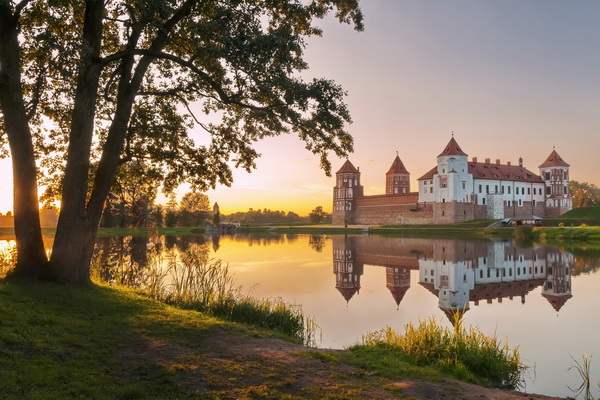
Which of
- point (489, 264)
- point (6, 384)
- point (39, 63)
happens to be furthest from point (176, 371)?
point (489, 264)

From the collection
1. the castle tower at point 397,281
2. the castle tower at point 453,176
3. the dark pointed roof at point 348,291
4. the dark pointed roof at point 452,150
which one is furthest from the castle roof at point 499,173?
the dark pointed roof at point 348,291

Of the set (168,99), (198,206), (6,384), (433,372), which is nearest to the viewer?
(6,384)

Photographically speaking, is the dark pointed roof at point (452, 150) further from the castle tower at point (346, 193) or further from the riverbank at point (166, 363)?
the riverbank at point (166, 363)

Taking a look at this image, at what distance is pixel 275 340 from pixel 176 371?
249 centimetres

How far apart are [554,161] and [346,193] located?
40.9 metres

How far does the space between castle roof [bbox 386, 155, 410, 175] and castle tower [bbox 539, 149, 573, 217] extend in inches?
1125

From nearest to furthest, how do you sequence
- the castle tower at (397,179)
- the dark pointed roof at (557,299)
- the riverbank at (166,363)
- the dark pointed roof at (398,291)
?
the riverbank at (166,363) → the dark pointed roof at (557,299) → the dark pointed roof at (398,291) → the castle tower at (397,179)

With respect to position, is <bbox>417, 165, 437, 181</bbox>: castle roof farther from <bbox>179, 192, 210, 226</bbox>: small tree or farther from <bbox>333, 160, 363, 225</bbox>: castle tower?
<bbox>179, 192, 210, 226</bbox>: small tree

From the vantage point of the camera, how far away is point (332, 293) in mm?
14820

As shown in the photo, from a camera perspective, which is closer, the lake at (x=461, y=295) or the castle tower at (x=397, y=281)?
the lake at (x=461, y=295)

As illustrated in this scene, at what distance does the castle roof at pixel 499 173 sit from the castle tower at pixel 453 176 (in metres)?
3.57

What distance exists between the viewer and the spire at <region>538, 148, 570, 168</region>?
86.1m

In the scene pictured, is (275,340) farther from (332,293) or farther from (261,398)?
(332,293)

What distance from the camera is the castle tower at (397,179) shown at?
336ft
